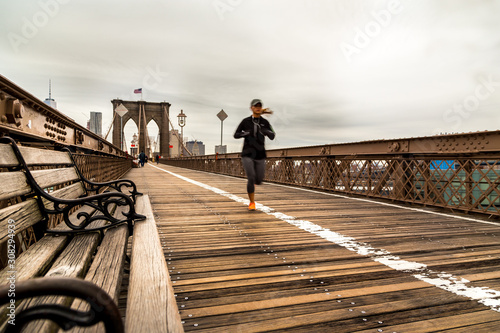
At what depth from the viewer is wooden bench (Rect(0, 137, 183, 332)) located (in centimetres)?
83

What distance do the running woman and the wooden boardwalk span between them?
1.01 m

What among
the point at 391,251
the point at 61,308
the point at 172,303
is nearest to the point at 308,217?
the point at 391,251

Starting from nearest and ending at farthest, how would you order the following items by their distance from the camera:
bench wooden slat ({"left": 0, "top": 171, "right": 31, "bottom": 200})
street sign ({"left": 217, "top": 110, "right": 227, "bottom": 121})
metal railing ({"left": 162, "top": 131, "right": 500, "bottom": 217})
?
bench wooden slat ({"left": 0, "top": 171, "right": 31, "bottom": 200})
metal railing ({"left": 162, "top": 131, "right": 500, "bottom": 217})
street sign ({"left": 217, "top": 110, "right": 227, "bottom": 121})

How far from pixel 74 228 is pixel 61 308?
1.45 meters

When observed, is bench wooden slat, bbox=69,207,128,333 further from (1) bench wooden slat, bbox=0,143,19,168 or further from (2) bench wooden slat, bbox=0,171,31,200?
(1) bench wooden slat, bbox=0,143,19,168

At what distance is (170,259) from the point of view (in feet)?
9.35

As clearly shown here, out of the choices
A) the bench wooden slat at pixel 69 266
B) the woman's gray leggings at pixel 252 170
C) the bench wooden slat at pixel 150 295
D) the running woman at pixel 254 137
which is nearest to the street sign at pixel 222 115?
the running woman at pixel 254 137

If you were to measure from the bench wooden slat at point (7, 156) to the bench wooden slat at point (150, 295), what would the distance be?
832 millimetres

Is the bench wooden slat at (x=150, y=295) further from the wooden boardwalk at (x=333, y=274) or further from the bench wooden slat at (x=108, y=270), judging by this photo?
the wooden boardwalk at (x=333, y=274)

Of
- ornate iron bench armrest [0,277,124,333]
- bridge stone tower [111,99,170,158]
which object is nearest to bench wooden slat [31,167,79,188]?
ornate iron bench armrest [0,277,124,333]

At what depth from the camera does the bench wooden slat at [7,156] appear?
1.78m

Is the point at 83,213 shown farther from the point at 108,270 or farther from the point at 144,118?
→ the point at 144,118

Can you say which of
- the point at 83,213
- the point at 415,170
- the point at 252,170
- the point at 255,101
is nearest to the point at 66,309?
the point at 83,213

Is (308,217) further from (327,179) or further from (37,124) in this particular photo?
(327,179)
